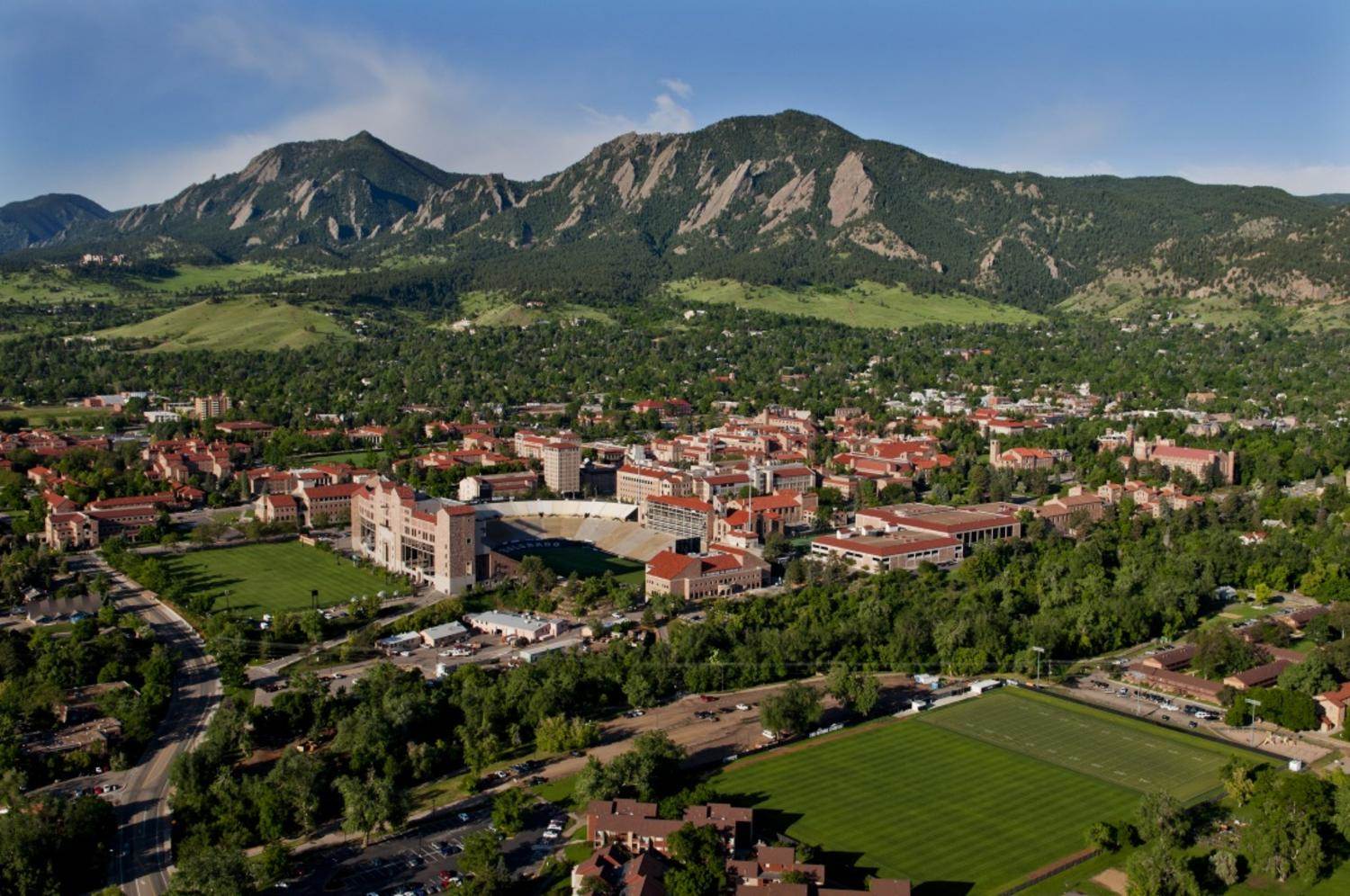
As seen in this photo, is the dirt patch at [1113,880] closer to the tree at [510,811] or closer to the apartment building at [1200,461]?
the tree at [510,811]

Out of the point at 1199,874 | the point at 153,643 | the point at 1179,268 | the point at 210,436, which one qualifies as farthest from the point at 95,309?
the point at 1199,874

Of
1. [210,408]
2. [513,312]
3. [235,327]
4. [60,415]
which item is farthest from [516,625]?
[513,312]

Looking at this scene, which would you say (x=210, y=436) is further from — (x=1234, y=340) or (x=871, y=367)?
(x=1234, y=340)

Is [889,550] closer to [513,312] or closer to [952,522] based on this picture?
[952,522]

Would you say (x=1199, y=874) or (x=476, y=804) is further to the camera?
(x=476, y=804)

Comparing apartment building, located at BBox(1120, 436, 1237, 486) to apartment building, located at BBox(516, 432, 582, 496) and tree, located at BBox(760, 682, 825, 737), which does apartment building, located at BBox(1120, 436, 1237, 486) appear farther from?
tree, located at BBox(760, 682, 825, 737)

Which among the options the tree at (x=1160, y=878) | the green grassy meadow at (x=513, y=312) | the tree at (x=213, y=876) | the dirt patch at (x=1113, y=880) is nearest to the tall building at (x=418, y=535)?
the tree at (x=213, y=876)

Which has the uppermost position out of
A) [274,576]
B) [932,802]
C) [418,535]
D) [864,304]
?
[864,304]
